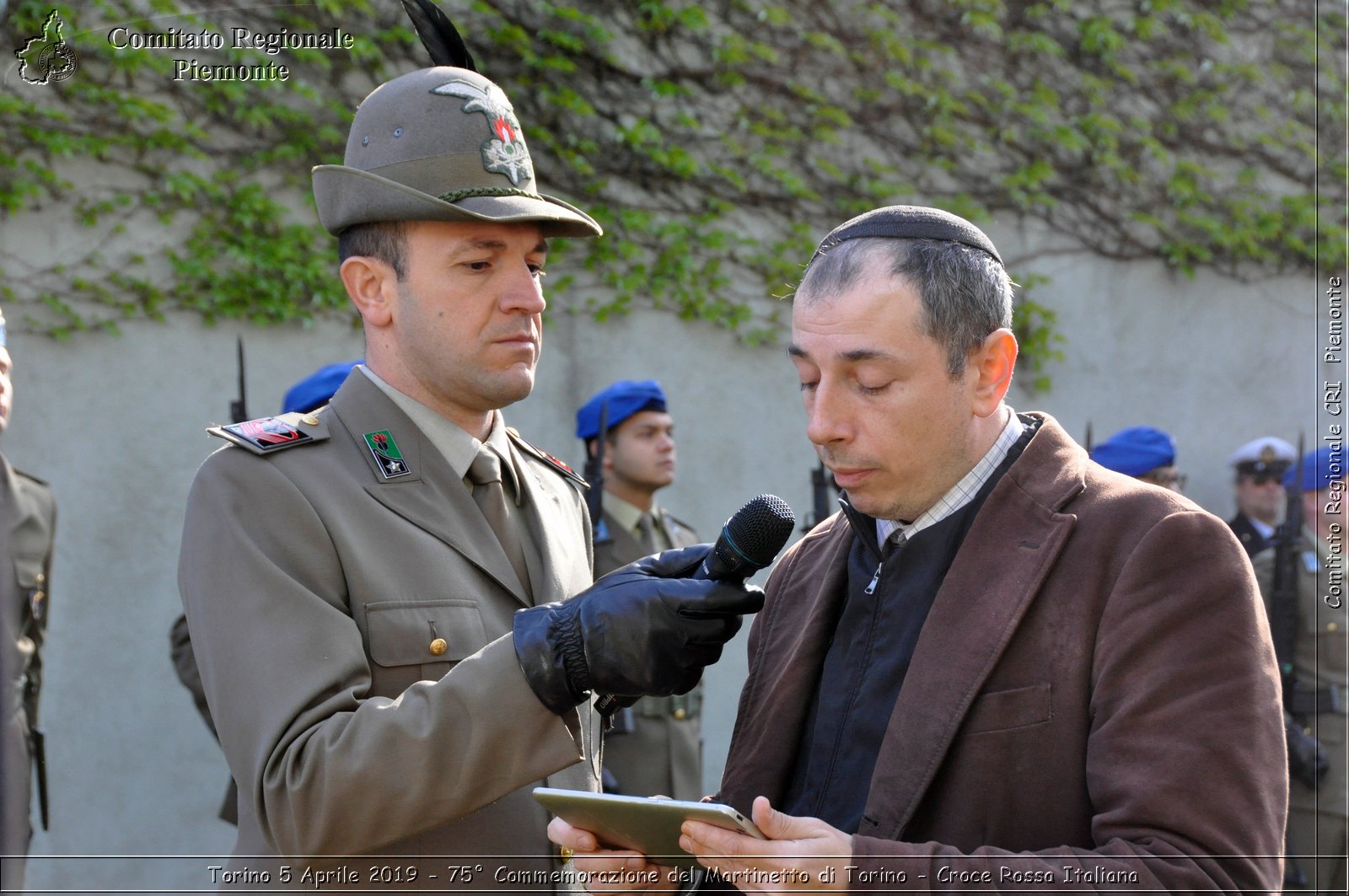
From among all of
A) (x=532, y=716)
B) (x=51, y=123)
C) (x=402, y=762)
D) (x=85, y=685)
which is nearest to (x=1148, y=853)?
(x=532, y=716)

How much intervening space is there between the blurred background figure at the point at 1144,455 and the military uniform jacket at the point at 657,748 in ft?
9.03

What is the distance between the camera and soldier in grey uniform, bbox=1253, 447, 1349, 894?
17.8 feet

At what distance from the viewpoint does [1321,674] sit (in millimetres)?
5766

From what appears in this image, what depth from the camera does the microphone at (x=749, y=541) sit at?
1.97 m

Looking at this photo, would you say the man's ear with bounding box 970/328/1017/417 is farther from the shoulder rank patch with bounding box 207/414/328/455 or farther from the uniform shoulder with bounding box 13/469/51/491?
the uniform shoulder with bounding box 13/469/51/491

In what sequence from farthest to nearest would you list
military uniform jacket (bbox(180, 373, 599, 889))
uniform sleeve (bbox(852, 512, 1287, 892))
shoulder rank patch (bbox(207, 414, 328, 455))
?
1. shoulder rank patch (bbox(207, 414, 328, 455))
2. military uniform jacket (bbox(180, 373, 599, 889))
3. uniform sleeve (bbox(852, 512, 1287, 892))

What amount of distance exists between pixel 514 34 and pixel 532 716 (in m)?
5.05

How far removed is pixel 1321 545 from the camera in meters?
5.82

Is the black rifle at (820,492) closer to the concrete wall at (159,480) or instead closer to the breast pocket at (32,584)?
the concrete wall at (159,480)

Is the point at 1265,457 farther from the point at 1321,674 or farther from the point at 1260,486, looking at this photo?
the point at 1321,674

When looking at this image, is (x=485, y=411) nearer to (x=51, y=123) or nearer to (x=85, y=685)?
(x=85, y=685)

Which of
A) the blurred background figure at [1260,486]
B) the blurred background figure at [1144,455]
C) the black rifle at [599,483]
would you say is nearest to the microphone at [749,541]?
the black rifle at [599,483]

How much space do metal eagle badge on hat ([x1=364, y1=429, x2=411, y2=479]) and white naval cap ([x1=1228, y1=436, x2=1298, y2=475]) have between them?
5.98 metres

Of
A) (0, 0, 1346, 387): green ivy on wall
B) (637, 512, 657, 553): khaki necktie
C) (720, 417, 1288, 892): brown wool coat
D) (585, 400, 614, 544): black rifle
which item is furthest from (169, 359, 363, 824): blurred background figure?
(720, 417, 1288, 892): brown wool coat
